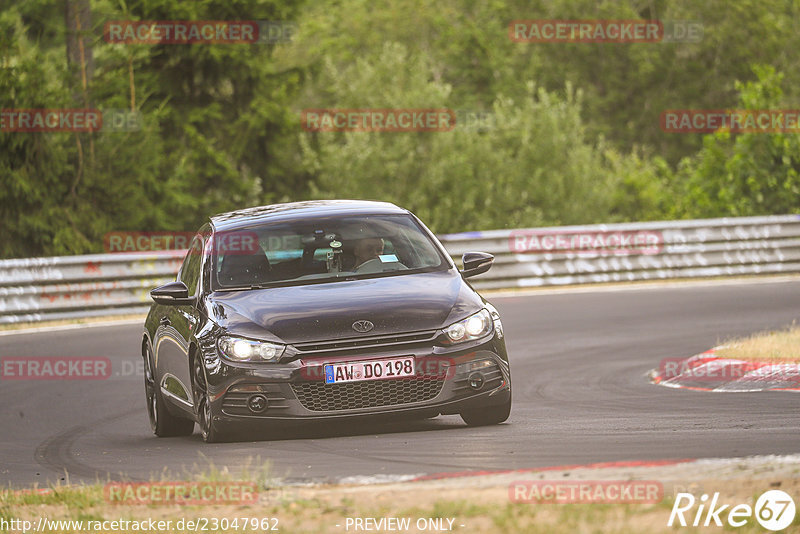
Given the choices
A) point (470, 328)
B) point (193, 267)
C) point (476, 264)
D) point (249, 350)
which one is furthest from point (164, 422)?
point (470, 328)

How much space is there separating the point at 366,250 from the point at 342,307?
103 cm

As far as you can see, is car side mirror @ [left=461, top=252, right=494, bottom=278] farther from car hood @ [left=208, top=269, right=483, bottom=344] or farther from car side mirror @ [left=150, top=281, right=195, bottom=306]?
car side mirror @ [left=150, top=281, right=195, bottom=306]

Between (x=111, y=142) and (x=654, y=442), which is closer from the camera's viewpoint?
(x=654, y=442)

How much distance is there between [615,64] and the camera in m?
69.8

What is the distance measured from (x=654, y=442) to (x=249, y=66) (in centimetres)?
2611

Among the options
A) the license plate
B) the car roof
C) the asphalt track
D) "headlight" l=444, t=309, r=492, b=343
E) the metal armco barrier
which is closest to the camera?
the asphalt track

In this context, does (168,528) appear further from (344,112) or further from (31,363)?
(344,112)

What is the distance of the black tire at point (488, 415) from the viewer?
9320 mm

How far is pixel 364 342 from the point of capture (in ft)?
28.6

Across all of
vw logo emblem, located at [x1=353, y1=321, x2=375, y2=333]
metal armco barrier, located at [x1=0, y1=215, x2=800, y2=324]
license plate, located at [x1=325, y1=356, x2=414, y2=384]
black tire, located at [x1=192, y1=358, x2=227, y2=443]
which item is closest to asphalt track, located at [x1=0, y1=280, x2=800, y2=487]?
black tire, located at [x1=192, y1=358, x2=227, y2=443]

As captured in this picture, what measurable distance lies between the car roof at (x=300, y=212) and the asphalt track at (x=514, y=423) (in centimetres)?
152

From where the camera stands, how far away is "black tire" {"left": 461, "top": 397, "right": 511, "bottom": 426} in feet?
30.6

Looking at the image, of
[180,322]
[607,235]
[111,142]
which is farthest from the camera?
[111,142]

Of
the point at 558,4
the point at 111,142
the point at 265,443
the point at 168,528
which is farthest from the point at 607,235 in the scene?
the point at 558,4
